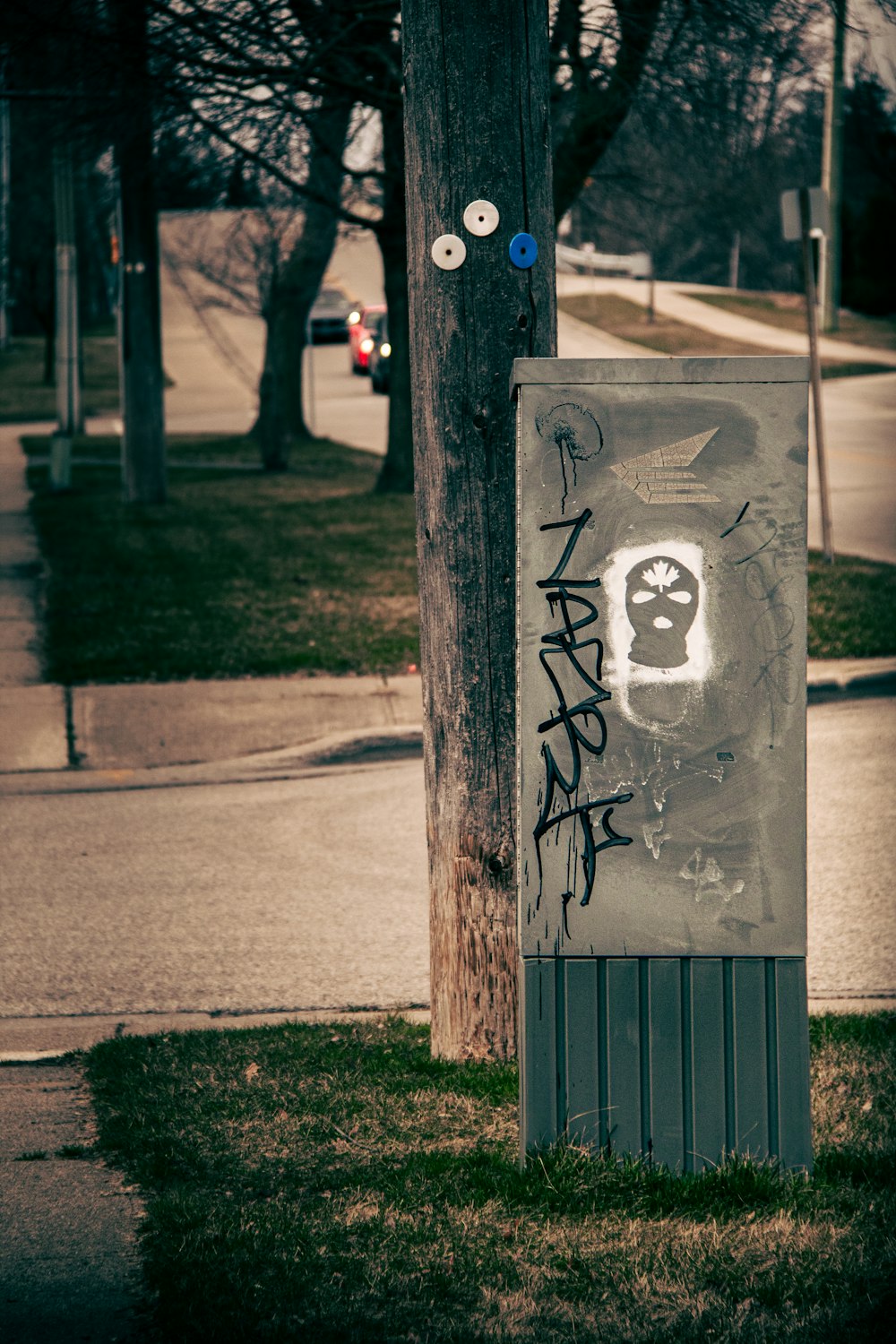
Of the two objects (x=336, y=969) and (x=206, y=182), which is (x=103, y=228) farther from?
(x=336, y=969)

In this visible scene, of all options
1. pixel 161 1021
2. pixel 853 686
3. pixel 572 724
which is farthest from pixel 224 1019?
pixel 853 686

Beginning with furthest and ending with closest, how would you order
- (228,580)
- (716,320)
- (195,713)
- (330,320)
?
1. (330,320)
2. (716,320)
3. (228,580)
4. (195,713)

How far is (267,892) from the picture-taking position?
6.43 metres

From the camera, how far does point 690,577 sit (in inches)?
134

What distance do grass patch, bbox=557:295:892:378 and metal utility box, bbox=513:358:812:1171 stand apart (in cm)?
3476

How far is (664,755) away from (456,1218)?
1124 mm

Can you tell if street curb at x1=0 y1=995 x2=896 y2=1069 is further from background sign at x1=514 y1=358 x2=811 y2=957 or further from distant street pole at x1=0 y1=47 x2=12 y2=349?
distant street pole at x1=0 y1=47 x2=12 y2=349

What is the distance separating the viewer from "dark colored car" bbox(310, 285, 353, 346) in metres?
52.1

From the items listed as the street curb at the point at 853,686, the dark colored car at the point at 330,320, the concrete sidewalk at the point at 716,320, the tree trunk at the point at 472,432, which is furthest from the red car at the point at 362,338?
the tree trunk at the point at 472,432

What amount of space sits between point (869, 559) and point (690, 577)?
11198mm

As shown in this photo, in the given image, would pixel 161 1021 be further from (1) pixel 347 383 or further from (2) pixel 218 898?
(1) pixel 347 383

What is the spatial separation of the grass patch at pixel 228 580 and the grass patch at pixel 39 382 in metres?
17.0

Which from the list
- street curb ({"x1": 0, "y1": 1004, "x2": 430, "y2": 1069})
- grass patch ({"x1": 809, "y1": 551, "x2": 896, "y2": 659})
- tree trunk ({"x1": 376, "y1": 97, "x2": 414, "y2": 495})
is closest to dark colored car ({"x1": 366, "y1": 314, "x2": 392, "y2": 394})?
tree trunk ({"x1": 376, "y1": 97, "x2": 414, "y2": 495})

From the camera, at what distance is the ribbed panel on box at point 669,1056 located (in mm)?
3475
